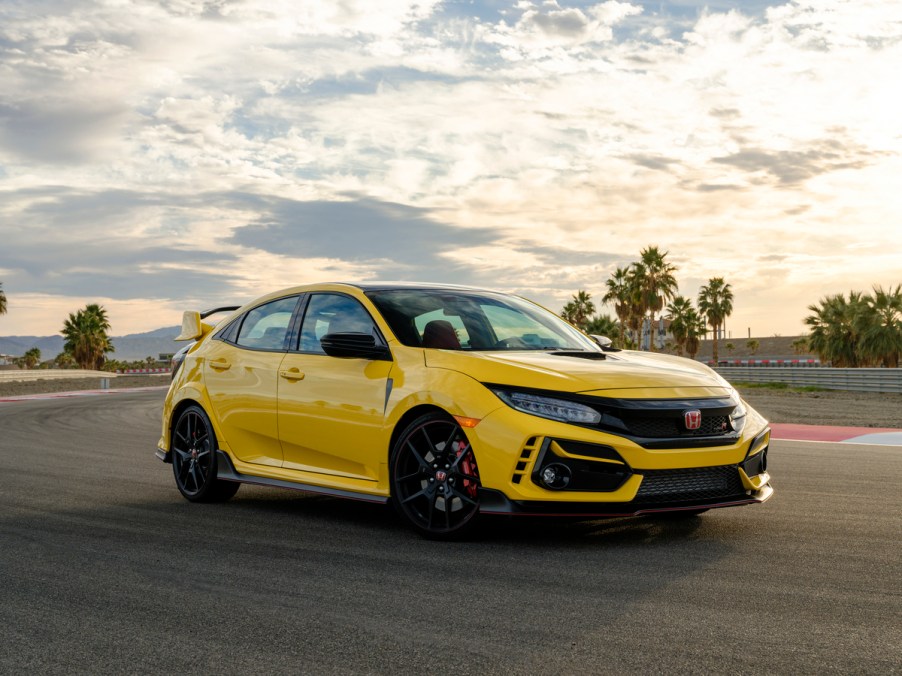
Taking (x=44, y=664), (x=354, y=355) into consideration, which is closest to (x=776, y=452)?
(x=354, y=355)

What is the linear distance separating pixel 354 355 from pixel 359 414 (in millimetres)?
390

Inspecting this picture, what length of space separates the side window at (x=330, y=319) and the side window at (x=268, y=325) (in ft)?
0.74

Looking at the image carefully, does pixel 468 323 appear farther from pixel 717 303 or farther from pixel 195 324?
pixel 717 303

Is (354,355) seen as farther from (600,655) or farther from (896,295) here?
(896,295)

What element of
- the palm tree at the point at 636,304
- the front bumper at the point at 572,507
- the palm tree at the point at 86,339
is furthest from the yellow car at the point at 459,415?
the palm tree at the point at 86,339

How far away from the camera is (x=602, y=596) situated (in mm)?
5070

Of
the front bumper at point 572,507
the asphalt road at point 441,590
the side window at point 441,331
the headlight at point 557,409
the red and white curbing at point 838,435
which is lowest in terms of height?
the asphalt road at point 441,590

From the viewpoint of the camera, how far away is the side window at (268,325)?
805 centimetres

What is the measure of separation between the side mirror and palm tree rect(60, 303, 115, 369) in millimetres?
90465

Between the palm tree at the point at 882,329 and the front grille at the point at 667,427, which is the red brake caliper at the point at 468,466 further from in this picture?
the palm tree at the point at 882,329

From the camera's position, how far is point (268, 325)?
8.24 meters

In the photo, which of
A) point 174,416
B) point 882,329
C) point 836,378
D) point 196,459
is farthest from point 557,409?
point 882,329

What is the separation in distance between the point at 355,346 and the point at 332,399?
446 mm

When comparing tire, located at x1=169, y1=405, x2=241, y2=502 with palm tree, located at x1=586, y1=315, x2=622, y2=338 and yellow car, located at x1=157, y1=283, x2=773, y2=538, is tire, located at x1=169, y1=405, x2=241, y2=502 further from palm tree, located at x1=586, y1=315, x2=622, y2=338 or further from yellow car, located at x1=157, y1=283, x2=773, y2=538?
palm tree, located at x1=586, y1=315, x2=622, y2=338
